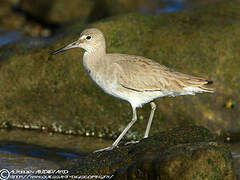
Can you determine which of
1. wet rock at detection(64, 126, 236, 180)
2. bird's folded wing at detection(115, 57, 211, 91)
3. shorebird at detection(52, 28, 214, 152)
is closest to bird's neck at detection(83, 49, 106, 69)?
shorebird at detection(52, 28, 214, 152)

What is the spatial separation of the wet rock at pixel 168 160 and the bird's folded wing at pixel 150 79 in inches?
37.6

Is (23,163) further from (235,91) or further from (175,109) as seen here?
(235,91)

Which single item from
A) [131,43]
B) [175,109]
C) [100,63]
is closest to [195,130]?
[100,63]

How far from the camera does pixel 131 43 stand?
11.6 meters

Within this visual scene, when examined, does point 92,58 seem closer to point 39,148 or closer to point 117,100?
point 117,100

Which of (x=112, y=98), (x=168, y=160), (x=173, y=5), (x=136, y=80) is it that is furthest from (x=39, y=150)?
(x=173, y=5)

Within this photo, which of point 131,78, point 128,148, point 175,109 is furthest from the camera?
point 175,109

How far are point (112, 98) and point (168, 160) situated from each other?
14.6ft

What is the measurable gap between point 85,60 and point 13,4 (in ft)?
42.1

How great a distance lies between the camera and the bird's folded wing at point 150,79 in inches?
348

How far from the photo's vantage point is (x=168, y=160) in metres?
6.84

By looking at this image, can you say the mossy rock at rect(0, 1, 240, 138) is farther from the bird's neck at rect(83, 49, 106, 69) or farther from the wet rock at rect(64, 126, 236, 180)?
the wet rock at rect(64, 126, 236, 180)

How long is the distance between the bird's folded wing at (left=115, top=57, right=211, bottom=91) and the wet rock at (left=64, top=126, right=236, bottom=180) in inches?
37.6

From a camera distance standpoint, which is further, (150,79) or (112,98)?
(112,98)
